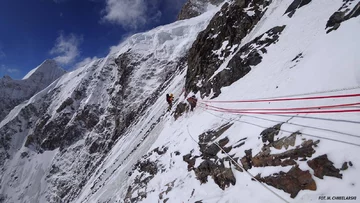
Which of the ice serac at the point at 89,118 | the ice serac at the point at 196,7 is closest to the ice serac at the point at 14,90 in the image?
the ice serac at the point at 89,118

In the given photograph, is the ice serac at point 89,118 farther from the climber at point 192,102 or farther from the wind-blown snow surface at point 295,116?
the wind-blown snow surface at point 295,116

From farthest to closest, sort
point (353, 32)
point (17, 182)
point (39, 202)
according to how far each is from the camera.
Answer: point (17, 182)
point (39, 202)
point (353, 32)

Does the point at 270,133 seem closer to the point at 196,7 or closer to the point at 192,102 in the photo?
the point at 192,102

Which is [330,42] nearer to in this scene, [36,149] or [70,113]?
[70,113]

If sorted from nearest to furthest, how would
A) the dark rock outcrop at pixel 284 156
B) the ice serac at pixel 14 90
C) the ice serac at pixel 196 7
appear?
the dark rock outcrop at pixel 284 156
the ice serac at pixel 196 7
the ice serac at pixel 14 90

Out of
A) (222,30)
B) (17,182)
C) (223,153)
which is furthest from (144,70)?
(223,153)

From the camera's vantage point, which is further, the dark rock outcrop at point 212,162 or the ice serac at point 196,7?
the ice serac at point 196,7

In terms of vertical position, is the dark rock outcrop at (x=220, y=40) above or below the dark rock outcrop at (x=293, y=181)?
above
